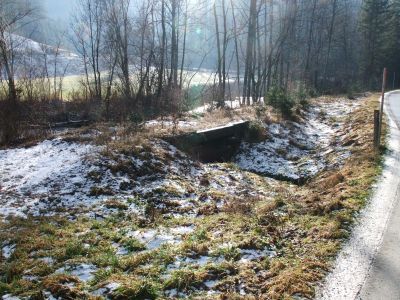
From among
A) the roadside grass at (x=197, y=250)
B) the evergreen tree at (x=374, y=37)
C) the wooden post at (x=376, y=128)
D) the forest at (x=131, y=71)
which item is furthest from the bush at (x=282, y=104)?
the evergreen tree at (x=374, y=37)

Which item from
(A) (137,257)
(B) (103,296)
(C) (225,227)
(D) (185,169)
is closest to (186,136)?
(D) (185,169)

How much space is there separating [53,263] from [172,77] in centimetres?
2011

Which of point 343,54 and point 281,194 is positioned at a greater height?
point 343,54

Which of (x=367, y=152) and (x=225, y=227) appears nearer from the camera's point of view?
(x=225, y=227)

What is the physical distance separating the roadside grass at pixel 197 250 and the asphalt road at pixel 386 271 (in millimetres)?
496

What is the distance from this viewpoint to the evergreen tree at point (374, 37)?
1939 inches

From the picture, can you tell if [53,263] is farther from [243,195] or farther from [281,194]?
[281,194]

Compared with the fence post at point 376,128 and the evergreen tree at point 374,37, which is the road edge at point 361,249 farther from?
the evergreen tree at point 374,37

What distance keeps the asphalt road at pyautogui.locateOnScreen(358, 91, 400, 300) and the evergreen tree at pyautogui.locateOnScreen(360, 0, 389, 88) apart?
155ft

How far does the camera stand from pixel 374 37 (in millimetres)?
49469

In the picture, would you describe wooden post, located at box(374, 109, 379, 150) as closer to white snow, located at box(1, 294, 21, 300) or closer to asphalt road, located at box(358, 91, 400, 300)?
asphalt road, located at box(358, 91, 400, 300)

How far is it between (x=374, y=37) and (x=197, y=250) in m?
52.0

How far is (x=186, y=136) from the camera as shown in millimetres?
12211

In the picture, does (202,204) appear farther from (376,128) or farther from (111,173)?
(376,128)
